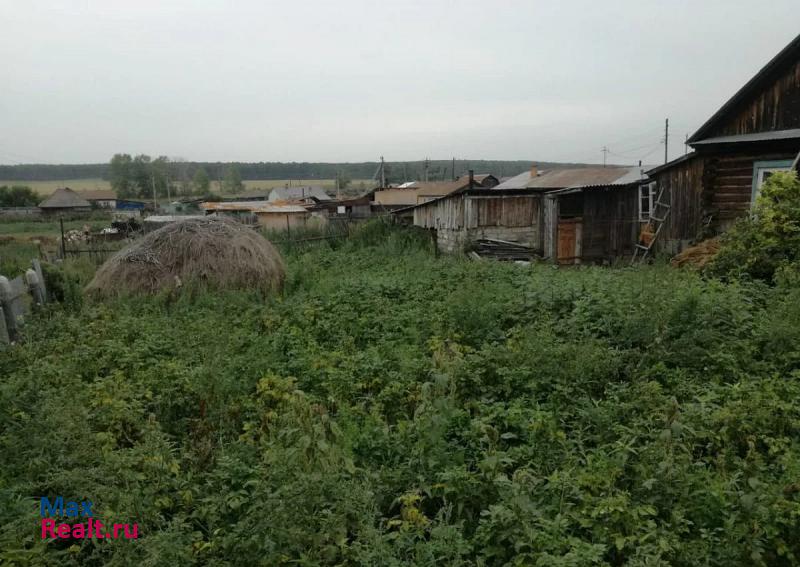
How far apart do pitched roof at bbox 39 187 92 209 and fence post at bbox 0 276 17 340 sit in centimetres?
5778

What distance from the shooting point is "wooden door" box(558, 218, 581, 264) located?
17.3m

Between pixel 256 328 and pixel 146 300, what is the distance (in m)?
2.79

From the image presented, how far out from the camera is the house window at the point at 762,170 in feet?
36.7

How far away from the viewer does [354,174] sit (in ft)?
419

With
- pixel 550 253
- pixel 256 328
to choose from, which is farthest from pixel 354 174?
pixel 256 328

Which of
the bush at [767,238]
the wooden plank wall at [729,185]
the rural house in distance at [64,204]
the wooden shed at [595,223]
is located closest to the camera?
the bush at [767,238]

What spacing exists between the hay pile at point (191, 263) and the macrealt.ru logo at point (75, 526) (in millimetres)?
6624

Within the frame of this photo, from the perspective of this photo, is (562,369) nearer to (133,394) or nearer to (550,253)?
(133,394)

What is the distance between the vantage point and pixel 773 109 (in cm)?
1140

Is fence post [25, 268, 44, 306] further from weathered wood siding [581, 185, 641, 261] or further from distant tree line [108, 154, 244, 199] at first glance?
distant tree line [108, 154, 244, 199]

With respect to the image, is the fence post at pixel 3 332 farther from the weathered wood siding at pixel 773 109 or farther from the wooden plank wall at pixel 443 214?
the weathered wood siding at pixel 773 109

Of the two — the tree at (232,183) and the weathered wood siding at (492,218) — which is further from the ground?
the tree at (232,183)

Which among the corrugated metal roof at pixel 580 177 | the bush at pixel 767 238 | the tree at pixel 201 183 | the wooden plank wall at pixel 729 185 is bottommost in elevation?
the bush at pixel 767 238

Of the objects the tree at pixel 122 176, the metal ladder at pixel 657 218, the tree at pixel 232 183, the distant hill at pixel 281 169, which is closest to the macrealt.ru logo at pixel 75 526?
the metal ladder at pixel 657 218
